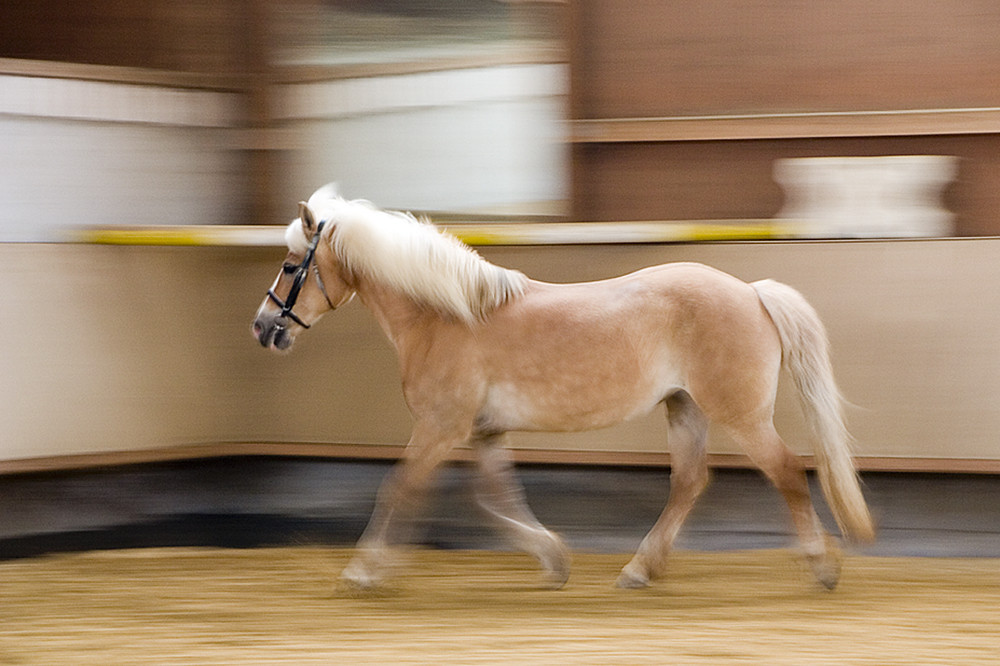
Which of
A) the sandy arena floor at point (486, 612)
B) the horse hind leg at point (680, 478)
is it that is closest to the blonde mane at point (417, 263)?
the horse hind leg at point (680, 478)

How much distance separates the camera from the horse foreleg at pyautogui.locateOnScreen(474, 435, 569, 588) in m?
4.94

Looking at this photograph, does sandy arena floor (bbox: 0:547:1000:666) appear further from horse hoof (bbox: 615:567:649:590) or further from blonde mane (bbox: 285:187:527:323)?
blonde mane (bbox: 285:187:527:323)

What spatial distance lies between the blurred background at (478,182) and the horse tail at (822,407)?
1070 millimetres

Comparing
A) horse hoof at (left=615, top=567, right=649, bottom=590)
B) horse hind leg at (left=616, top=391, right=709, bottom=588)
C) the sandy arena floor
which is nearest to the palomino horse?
horse hind leg at (left=616, top=391, right=709, bottom=588)

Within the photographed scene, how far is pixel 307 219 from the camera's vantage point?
4.77 meters

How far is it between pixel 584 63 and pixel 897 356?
7.44 ft

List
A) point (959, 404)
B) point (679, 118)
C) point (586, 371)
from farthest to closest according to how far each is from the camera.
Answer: point (679, 118)
point (959, 404)
point (586, 371)

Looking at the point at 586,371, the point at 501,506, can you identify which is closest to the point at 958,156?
the point at 586,371

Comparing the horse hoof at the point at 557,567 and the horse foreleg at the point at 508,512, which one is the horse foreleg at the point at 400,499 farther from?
the horse hoof at the point at 557,567

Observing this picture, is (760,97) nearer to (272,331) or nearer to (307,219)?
(307,219)

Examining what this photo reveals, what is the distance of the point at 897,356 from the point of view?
567 cm

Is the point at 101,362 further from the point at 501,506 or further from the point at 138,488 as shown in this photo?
the point at 501,506

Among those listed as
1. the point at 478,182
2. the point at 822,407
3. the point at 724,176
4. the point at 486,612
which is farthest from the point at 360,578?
the point at 724,176

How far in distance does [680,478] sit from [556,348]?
2.79 feet
